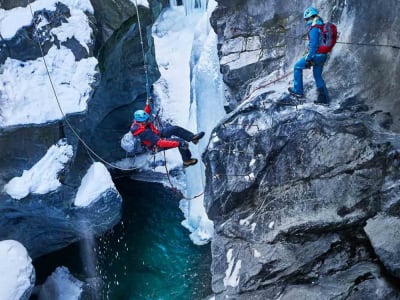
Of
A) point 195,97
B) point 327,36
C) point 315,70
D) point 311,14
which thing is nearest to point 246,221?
point 315,70

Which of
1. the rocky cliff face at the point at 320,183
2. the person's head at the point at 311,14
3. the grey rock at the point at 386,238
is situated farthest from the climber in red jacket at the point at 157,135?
the grey rock at the point at 386,238

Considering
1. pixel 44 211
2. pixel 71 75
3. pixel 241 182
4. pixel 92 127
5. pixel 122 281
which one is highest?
pixel 71 75

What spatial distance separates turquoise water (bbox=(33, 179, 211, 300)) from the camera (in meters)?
10.6

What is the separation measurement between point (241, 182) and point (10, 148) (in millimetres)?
5703

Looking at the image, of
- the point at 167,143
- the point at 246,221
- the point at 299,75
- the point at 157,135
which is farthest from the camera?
the point at 157,135

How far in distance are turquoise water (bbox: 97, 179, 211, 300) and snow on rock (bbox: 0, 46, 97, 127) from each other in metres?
4.74

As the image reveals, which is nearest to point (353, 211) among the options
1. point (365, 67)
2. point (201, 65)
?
point (365, 67)

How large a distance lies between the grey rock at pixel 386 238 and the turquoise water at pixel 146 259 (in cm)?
582

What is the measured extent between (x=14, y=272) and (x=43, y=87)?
402cm

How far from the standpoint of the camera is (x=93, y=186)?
9836 mm

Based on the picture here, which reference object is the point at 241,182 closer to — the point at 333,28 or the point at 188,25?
the point at 333,28

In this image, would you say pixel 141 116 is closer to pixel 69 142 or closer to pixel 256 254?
pixel 69 142

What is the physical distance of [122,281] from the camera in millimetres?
10953

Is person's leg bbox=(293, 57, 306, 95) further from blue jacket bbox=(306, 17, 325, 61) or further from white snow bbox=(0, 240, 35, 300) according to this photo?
white snow bbox=(0, 240, 35, 300)
